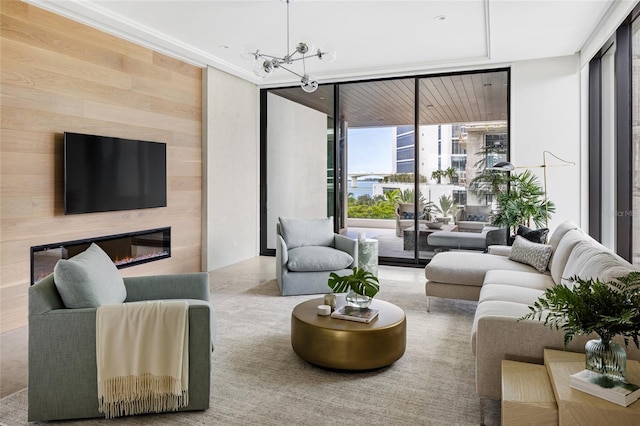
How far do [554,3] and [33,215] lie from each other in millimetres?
A: 4837

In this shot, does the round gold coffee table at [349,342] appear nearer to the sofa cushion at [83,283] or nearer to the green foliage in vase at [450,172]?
the sofa cushion at [83,283]

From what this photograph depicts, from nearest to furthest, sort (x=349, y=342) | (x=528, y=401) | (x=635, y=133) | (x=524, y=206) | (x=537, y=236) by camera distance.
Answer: (x=528, y=401) → (x=349, y=342) → (x=635, y=133) → (x=537, y=236) → (x=524, y=206)

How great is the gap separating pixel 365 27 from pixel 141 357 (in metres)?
3.76

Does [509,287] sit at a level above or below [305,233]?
below

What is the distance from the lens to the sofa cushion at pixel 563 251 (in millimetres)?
3415

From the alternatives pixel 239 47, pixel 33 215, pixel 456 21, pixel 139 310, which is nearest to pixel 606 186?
pixel 456 21

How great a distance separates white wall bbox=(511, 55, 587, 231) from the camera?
18.1 ft

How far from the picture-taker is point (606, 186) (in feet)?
16.5

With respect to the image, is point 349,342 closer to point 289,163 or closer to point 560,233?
point 560,233

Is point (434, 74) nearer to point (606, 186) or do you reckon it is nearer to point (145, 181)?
point (606, 186)

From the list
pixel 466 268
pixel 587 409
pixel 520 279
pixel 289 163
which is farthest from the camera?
pixel 289 163

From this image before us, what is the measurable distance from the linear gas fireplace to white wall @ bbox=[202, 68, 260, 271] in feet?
2.63

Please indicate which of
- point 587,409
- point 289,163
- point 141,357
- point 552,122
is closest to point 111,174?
point 141,357

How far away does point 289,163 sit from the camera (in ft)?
24.0
